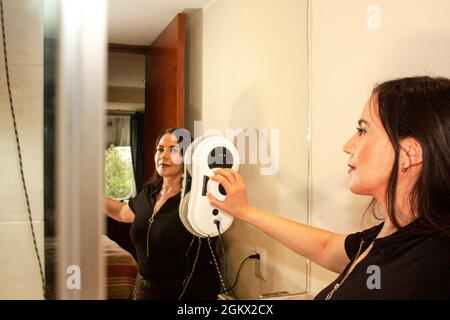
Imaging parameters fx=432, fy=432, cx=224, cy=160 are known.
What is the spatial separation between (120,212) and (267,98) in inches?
22.4

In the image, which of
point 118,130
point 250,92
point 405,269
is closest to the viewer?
point 405,269

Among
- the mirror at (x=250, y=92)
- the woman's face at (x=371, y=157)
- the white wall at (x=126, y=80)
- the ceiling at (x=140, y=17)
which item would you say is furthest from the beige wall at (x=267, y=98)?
the woman's face at (x=371, y=157)

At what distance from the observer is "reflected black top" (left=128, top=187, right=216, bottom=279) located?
1.03m

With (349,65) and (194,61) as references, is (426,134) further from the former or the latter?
(194,61)

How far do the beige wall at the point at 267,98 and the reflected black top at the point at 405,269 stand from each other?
19.1 inches

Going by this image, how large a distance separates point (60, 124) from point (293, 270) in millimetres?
1038

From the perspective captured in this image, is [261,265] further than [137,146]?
Yes

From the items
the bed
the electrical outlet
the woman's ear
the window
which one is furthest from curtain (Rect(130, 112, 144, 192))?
the woman's ear

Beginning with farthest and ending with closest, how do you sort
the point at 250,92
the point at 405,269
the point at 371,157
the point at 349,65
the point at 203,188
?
the point at 250,92, the point at 349,65, the point at 203,188, the point at 371,157, the point at 405,269

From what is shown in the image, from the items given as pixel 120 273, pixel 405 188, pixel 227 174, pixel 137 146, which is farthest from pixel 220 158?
pixel 405 188

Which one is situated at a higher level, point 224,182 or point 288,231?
point 224,182

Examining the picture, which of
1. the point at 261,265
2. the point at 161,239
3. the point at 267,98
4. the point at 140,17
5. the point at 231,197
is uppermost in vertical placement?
the point at 140,17

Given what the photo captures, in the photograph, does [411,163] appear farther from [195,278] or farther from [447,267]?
[195,278]

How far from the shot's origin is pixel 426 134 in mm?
702
